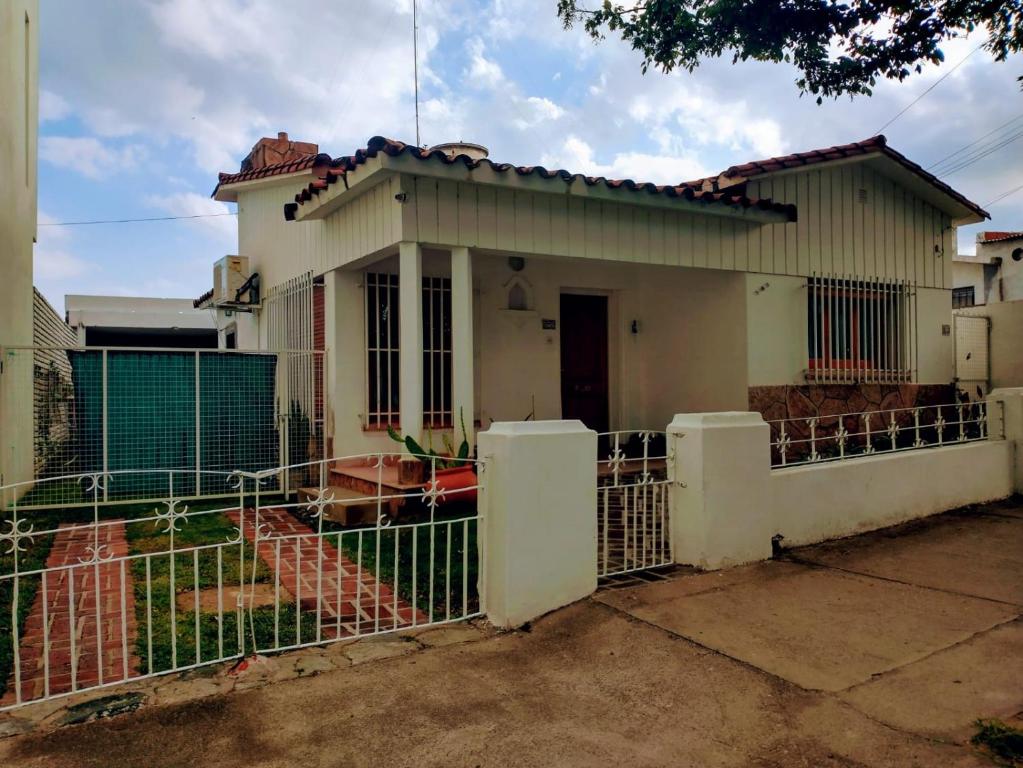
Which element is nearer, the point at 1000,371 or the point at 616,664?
the point at 616,664

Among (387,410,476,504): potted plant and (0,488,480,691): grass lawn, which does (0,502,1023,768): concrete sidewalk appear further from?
(387,410,476,504): potted plant

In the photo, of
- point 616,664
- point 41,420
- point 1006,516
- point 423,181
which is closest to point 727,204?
point 423,181

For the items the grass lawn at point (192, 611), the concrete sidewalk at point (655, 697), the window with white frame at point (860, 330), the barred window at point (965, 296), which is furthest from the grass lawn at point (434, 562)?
the barred window at point (965, 296)

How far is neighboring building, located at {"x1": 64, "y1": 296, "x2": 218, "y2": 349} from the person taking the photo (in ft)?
60.5

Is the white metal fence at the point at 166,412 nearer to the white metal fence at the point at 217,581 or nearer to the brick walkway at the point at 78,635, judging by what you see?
the white metal fence at the point at 217,581

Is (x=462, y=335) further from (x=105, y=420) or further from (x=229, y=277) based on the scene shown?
(x=229, y=277)

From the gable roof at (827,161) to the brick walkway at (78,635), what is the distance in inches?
293

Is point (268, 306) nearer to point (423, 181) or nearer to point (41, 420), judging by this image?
point (41, 420)

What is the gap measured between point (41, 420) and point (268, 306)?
11.1ft

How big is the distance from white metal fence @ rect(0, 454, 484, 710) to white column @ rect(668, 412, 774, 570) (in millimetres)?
1470

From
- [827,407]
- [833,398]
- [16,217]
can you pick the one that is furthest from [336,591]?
[833,398]

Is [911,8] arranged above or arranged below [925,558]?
above

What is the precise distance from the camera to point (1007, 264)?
68.3ft

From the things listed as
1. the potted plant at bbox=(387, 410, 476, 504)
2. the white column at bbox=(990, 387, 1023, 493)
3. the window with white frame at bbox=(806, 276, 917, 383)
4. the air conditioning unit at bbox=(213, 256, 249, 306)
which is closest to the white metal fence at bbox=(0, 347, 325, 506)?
the potted plant at bbox=(387, 410, 476, 504)
